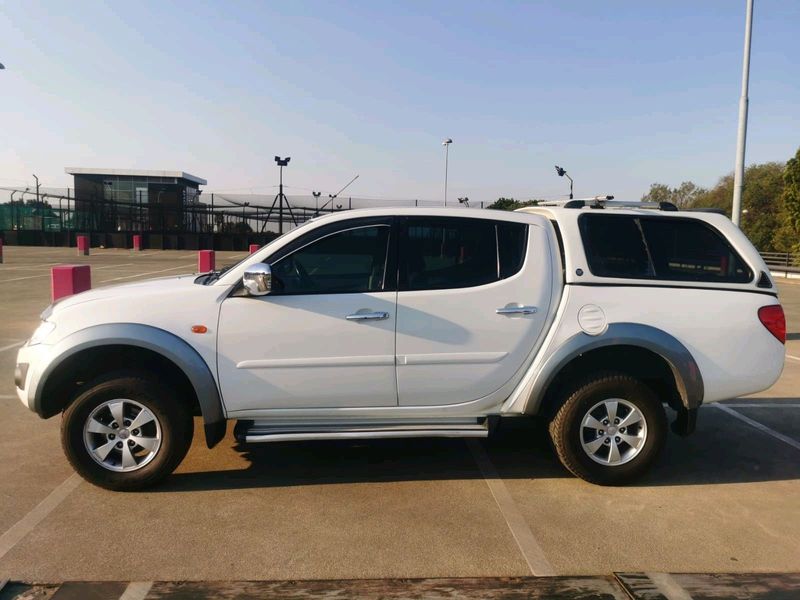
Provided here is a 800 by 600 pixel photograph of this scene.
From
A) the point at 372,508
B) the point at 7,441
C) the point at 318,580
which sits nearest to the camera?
the point at 318,580

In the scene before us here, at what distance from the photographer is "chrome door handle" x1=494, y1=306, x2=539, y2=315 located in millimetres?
4250

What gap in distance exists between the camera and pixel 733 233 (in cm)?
457

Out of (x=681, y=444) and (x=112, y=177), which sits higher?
(x=112, y=177)

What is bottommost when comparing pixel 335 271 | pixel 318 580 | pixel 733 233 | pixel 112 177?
pixel 318 580

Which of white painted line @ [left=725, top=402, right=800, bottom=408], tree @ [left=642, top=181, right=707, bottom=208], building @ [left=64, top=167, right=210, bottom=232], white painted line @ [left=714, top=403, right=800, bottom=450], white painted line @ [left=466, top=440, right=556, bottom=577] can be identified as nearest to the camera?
white painted line @ [left=466, top=440, right=556, bottom=577]

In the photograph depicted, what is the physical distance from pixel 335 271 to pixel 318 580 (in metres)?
1.94

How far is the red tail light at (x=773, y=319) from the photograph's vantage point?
4.39 meters

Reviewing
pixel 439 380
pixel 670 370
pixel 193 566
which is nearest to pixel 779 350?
pixel 670 370

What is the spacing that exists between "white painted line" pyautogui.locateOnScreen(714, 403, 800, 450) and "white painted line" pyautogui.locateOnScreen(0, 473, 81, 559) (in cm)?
556

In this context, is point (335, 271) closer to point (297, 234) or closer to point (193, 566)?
point (297, 234)

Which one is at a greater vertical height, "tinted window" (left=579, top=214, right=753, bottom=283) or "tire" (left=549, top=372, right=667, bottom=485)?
"tinted window" (left=579, top=214, right=753, bottom=283)

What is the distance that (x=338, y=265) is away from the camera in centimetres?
433

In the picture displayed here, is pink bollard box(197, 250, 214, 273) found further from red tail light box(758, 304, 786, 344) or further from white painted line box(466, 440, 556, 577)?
red tail light box(758, 304, 786, 344)

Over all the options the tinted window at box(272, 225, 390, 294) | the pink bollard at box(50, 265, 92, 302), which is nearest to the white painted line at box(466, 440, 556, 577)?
the tinted window at box(272, 225, 390, 294)
